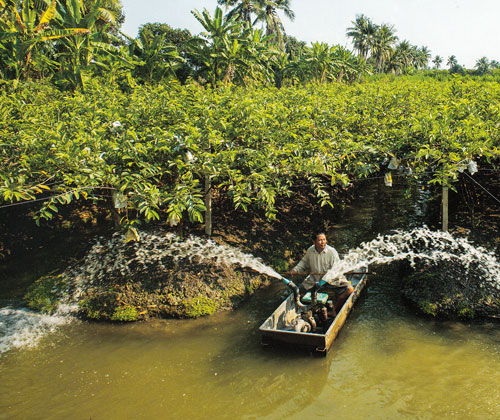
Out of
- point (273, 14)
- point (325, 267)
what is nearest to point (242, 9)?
point (273, 14)

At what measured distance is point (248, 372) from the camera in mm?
6465

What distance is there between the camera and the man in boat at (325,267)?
28.0ft

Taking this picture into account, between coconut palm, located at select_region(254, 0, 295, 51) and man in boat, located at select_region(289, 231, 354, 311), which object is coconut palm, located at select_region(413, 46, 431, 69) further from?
man in boat, located at select_region(289, 231, 354, 311)

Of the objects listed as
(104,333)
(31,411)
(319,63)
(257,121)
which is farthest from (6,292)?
(319,63)

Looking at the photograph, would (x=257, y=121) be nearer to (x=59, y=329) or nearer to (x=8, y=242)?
Result: (x=59, y=329)

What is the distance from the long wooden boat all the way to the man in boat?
0.43 meters

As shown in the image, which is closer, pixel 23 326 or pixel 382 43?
pixel 23 326

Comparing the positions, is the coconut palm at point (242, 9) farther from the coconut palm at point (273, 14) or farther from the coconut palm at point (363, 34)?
the coconut palm at point (363, 34)

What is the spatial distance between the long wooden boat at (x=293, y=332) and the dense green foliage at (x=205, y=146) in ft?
7.96

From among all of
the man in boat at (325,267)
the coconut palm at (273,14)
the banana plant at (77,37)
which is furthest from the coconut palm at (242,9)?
the man in boat at (325,267)

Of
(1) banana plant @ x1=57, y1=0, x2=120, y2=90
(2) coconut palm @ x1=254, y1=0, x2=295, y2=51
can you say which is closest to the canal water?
(1) banana plant @ x1=57, y1=0, x2=120, y2=90

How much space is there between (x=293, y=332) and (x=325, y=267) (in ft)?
7.64

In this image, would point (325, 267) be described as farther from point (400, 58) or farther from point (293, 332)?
point (400, 58)

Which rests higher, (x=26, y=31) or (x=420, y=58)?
(x=420, y=58)
